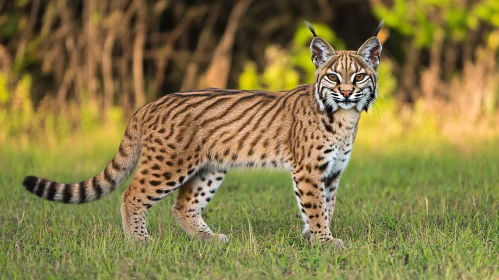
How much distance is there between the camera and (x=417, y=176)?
408 inches

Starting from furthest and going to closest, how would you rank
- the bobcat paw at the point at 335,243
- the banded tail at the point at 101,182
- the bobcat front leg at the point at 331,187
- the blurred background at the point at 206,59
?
the blurred background at the point at 206,59
the bobcat front leg at the point at 331,187
the banded tail at the point at 101,182
the bobcat paw at the point at 335,243

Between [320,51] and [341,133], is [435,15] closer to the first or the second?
[320,51]

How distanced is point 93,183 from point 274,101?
5.87ft

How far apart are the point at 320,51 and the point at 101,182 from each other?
2.26m

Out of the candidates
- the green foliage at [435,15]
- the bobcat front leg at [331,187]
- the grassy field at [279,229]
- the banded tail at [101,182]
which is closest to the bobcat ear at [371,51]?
the bobcat front leg at [331,187]

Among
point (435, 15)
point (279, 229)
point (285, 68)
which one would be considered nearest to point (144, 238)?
point (279, 229)

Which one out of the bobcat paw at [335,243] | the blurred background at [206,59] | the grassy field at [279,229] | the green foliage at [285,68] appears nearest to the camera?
the grassy field at [279,229]

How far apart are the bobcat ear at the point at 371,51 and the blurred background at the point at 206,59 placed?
6064mm

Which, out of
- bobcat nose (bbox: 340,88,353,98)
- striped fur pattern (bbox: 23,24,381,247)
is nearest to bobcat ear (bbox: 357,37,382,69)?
striped fur pattern (bbox: 23,24,381,247)

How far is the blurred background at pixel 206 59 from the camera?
46.4 ft

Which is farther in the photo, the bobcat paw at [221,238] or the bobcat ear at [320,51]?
the bobcat ear at [320,51]

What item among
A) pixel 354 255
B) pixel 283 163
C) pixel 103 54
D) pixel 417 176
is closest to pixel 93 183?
pixel 283 163

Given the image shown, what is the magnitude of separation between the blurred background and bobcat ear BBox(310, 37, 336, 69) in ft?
20.3

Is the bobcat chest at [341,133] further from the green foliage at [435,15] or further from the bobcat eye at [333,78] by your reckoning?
the green foliage at [435,15]
